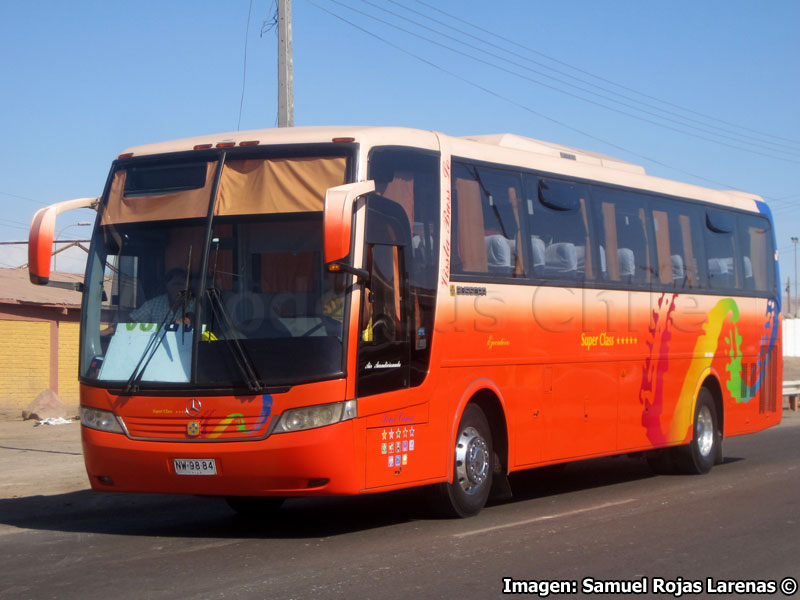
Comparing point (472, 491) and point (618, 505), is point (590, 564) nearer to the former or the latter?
point (472, 491)

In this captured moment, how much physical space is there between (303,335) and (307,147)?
172 centimetres

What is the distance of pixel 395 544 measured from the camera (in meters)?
9.03

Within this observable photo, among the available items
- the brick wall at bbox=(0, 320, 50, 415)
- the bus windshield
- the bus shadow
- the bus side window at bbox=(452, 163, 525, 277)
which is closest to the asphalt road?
the bus shadow

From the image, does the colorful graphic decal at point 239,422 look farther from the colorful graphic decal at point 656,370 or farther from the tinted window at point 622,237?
the colorful graphic decal at point 656,370

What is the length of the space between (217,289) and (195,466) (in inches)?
58.7

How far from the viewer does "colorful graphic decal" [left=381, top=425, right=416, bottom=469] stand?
31.5ft

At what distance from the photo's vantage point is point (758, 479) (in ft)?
45.5

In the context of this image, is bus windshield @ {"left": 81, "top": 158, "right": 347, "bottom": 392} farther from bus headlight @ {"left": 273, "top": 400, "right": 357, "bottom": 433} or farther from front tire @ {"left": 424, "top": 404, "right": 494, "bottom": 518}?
front tire @ {"left": 424, "top": 404, "right": 494, "bottom": 518}

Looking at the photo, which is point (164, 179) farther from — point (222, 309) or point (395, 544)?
point (395, 544)

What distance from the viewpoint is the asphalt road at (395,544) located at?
24.5 feet

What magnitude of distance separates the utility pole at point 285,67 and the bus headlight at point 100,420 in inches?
273

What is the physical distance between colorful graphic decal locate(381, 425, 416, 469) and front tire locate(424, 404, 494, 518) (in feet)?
2.44

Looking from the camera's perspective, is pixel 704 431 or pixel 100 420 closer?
pixel 100 420

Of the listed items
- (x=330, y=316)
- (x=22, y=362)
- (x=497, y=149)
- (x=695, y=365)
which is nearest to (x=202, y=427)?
(x=330, y=316)
